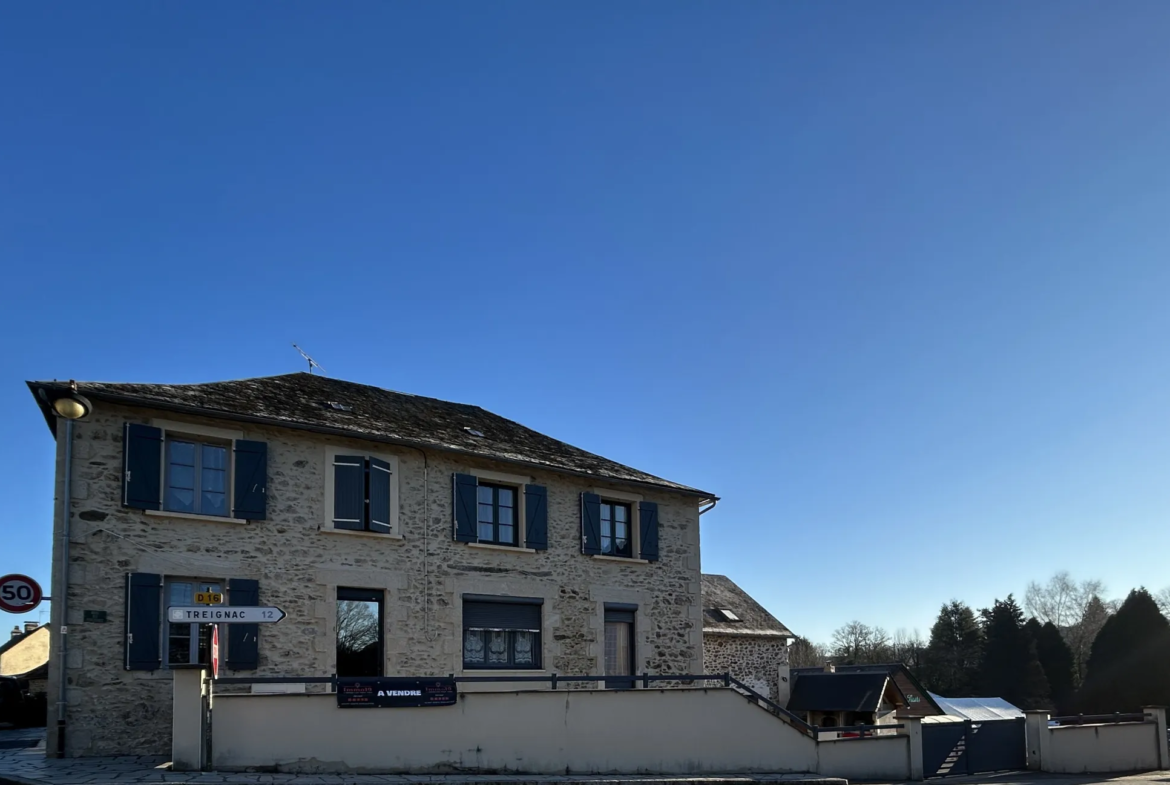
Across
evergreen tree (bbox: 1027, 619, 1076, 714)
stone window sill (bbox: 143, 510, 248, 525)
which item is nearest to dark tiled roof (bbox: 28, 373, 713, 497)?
stone window sill (bbox: 143, 510, 248, 525)

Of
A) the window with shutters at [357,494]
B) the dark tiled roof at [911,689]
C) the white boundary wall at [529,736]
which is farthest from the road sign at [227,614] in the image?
the dark tiled roof at [911,689]

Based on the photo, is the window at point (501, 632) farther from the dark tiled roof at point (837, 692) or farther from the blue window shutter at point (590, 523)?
the dark tiled roof at point (837, 692)

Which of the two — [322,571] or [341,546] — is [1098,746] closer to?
[341,546]

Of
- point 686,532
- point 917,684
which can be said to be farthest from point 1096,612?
point 686,532

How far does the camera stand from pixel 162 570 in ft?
47.3

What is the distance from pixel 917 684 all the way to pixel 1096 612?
2732cm

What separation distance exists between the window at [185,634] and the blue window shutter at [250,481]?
3.79 feet

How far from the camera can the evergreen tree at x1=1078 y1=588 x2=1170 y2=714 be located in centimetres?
4094

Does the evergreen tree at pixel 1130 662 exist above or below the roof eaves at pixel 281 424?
below

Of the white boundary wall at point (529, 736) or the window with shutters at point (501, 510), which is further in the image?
the window with shutters at point (501, 510)

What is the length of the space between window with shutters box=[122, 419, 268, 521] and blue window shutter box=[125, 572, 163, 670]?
0.99 meters

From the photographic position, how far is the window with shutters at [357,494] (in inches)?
640

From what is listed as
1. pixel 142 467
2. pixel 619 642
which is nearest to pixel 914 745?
pixel 619 642

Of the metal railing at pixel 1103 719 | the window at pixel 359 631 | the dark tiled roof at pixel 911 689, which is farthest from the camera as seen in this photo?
the dark tiled roof at pixel 911 689
